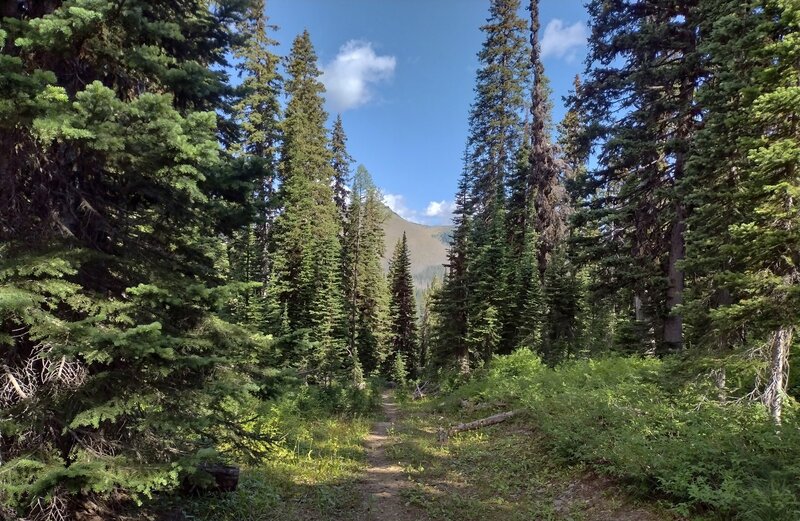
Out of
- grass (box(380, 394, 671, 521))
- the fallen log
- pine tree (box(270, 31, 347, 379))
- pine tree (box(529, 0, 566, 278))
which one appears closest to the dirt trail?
grass (box(380, 394, 671, 521))

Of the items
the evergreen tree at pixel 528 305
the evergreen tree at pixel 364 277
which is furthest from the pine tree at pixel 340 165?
the evergreen tree at pixel 528 305

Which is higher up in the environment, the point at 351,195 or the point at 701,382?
the point at 351,195

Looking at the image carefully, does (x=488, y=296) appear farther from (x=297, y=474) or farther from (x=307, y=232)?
(x=297, y=474)

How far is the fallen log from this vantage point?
13.0 metres

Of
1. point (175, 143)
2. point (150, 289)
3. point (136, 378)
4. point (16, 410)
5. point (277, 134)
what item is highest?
point (277, 134)

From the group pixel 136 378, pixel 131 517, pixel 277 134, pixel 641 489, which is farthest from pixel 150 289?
pixel 277 134

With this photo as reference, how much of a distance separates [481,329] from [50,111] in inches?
886

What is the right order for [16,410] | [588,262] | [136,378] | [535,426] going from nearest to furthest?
[16,410] → [136,378] → [535,426] → [588,262]

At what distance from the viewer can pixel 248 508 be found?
735cm

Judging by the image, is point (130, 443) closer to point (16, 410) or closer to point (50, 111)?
point (16, 410)

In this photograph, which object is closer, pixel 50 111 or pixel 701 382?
pixel 50 111

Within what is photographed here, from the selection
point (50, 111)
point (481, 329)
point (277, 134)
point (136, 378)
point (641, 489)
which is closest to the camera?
point (50, 111)

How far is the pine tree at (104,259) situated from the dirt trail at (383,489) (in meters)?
4.03

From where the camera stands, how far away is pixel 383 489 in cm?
925
